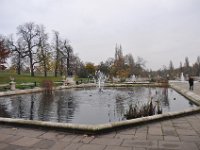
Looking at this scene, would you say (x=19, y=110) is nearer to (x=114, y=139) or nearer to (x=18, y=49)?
(x=114, y=139)

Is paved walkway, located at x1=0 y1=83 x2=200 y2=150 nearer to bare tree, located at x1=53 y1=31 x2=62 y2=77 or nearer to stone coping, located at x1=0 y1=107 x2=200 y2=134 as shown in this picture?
stone coping, located at x1=0 y1=107 x2=200 y2=134

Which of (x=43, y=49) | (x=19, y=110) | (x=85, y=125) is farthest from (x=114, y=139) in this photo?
(x=43, y=49)

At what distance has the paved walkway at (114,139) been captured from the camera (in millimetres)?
6070

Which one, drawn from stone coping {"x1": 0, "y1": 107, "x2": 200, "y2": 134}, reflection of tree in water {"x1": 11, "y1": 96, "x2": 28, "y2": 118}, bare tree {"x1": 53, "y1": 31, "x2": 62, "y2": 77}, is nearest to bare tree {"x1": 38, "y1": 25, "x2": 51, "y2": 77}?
bare tree {"x1": 53, "y1": 31, "x2": 62, "y2": 77}

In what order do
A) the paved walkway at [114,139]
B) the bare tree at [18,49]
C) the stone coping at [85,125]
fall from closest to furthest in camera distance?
the paved walkway at [114,139] < the stone coping at [85,125] < the bare tree at [18,49]

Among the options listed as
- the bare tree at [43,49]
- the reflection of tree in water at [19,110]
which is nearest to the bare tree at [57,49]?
the bare tree at [43,49]

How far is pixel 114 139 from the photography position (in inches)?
264

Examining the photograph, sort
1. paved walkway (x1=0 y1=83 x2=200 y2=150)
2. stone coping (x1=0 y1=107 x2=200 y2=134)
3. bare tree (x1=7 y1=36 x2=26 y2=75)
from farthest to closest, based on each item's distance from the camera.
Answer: bare tree (x1=7 y1=36 x2=26 y2=75)
stone coping (x1=0 y1=107 x2=200 y2=134)
paved walkway (x1=0 y1=83 x2=200 y2=150)

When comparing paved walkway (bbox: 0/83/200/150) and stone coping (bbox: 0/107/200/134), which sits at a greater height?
stone coping (bbox: 0/107/200/134)

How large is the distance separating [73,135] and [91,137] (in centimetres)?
59

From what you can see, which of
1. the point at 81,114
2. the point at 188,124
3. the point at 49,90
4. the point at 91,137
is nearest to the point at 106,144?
the point at 91,137

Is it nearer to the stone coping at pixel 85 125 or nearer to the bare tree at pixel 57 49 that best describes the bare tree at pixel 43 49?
the bare tree at pixel 57 49

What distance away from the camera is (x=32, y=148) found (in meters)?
6.07

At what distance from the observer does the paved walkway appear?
6.07 m
